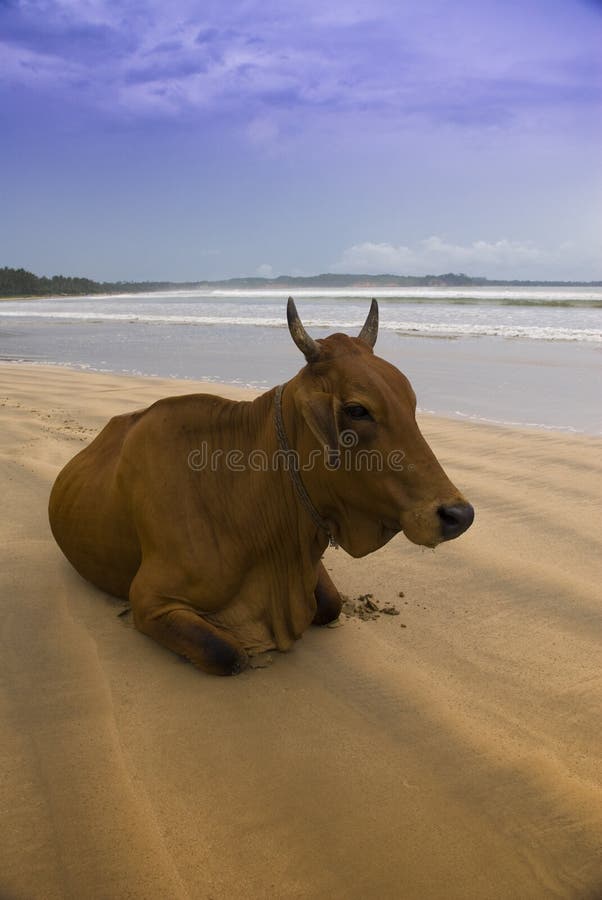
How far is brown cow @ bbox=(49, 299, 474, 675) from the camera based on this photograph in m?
2.65

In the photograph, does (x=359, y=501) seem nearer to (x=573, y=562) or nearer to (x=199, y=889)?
(x=199, y=889)

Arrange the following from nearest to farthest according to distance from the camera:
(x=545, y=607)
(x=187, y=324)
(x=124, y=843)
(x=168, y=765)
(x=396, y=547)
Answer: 1. (x=124, y=843)
2. (x=168, y=765)
3. (x=545, y=607)
4. (x=396, y=547)
5. (x=187, y=324)

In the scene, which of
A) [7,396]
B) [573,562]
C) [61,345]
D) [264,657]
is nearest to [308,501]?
[264,657]

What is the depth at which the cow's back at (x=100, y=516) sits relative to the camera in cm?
342

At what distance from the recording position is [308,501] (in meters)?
2.93

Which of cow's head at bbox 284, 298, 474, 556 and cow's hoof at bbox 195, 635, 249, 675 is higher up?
cow's head at bbox 284, 298, 474, 556

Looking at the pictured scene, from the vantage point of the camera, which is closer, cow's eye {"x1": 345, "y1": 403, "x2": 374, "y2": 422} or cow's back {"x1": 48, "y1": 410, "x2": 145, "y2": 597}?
cow's eye {"x1": 345, "y1": 403, "x2": 374, "y2": 422}

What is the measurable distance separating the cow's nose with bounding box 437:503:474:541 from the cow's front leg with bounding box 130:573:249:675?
3.43 feet

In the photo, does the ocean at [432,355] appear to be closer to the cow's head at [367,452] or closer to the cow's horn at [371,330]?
the cow's horn at [371,330]

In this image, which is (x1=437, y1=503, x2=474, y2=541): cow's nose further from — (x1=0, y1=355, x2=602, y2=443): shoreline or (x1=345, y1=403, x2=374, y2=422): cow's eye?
(x1=0, y1=355, x2=602, y2=443): shoreline

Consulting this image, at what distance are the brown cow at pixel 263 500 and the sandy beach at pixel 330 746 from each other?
8.7 inches

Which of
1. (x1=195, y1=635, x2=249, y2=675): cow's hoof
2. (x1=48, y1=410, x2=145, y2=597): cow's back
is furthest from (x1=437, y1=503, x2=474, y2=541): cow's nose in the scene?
(x1=48, y1=410, x2=145, y2=597): cow's back

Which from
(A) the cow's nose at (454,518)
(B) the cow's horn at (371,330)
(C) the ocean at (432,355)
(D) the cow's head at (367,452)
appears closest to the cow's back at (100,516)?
(D) the cow's head at (367,452)

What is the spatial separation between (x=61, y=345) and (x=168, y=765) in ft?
59.2
